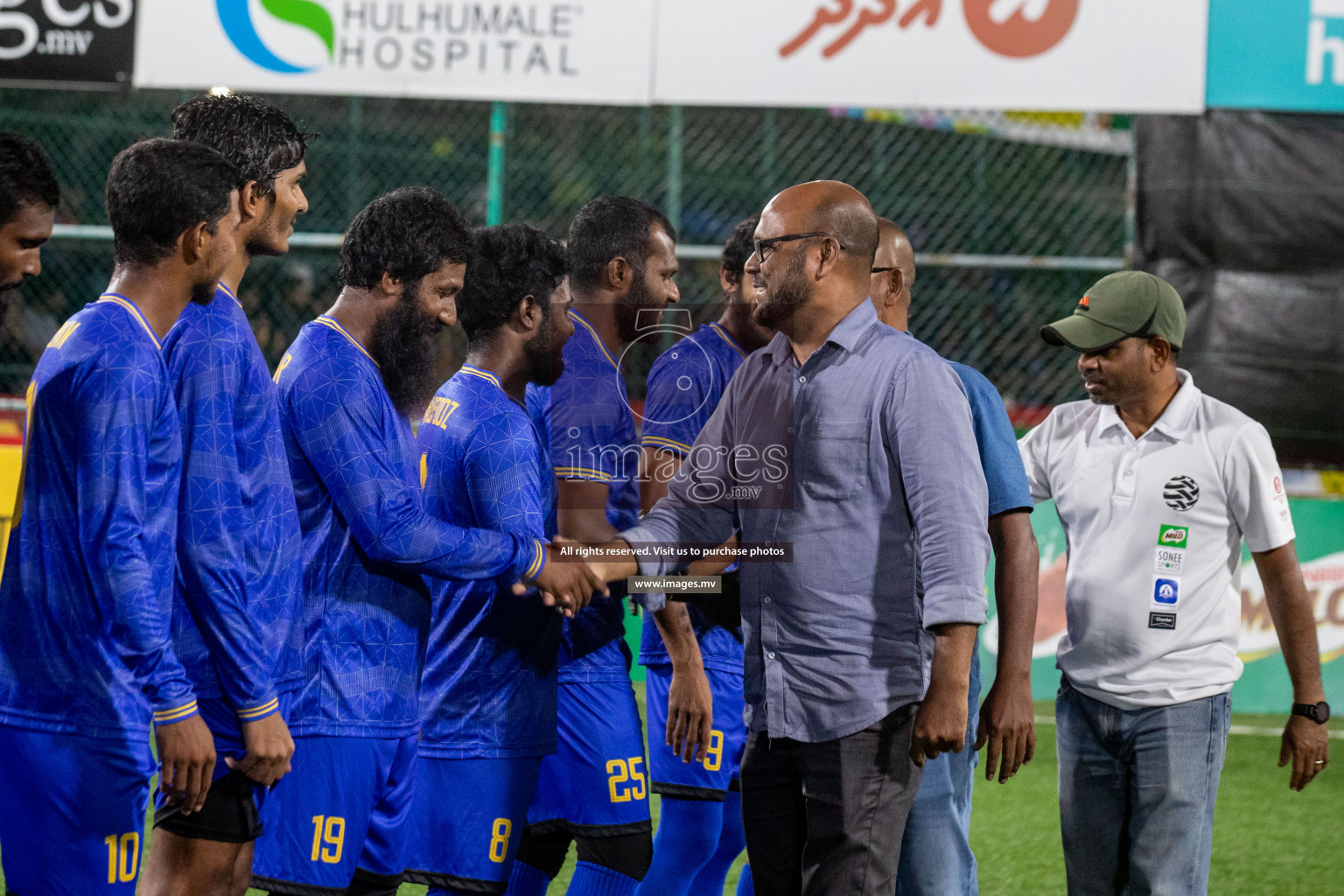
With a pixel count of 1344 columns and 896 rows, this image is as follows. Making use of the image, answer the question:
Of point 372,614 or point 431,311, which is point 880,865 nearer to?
point 372,614

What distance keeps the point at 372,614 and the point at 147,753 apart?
0.65 meters

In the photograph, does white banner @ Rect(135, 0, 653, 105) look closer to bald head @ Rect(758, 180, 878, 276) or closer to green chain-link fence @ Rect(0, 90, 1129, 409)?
green chain-link fence @ Rect(0, 90, 1129, 409)

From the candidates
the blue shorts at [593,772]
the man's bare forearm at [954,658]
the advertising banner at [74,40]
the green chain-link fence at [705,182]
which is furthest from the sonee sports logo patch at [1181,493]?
the advertising banner at [74,40]

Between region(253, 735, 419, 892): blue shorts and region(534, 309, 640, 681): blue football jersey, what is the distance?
81 centimetres

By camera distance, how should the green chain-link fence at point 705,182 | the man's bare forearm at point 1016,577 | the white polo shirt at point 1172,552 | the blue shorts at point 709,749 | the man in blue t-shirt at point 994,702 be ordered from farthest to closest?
1. the green chain-link fence at point 705,182
2. the blue shorts at point 709,749
3. the white polo shirt at point 1172,552
4. the man's bare forearm at point 1016,577
5. the man in blue t-shirt at point 994,702

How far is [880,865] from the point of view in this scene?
270cm

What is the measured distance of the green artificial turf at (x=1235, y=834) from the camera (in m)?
5.13

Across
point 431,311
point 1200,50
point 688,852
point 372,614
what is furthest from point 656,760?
point 1200,50

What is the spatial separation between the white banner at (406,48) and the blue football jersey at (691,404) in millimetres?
4336

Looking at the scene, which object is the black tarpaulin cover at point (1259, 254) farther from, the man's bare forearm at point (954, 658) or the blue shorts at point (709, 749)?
the man's bare forearm at point (954, 658)

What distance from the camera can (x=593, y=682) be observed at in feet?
12.2

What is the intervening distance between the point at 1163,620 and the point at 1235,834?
2.98 metres

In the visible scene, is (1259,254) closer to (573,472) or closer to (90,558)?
(573,472)

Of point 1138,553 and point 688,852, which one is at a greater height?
point 1138,553
